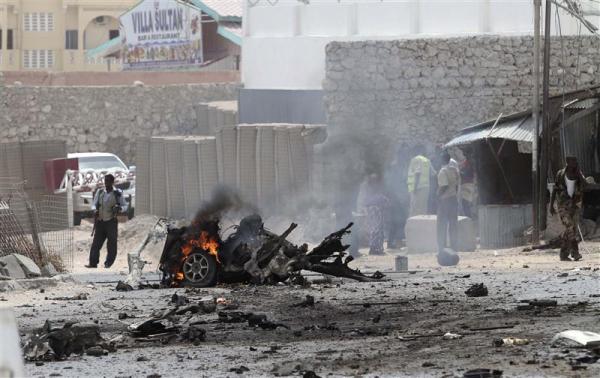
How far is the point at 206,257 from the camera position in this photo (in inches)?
698

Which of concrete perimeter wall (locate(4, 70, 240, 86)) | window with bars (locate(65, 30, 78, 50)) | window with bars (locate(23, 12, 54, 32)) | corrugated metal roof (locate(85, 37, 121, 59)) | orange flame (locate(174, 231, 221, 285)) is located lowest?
orange flame (locate(174, 231, 221, 285))

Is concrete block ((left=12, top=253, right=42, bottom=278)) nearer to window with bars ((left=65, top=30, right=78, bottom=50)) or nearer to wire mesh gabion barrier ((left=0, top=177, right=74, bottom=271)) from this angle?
wire mesh gabion barrier ((left=0, top=177, right=74, bottom=271))

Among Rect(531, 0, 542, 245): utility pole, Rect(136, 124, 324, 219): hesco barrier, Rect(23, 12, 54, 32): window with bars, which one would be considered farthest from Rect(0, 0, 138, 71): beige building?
Rect(531, 0, 542, 245): utility pole

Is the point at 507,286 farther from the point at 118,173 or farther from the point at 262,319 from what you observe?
the point at 118,173

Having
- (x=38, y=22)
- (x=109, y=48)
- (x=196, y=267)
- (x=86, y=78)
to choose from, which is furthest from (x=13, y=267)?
(x=38, y=22)

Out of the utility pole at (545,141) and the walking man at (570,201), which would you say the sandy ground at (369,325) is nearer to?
the walking man at (570,201)

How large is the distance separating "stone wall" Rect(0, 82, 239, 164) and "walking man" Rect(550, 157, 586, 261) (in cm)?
2185

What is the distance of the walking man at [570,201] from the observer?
19.7m

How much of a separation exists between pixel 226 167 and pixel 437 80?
5033 millimetres

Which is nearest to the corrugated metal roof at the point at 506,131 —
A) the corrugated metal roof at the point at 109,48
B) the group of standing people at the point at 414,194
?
the group of standing people at the point at 414,194

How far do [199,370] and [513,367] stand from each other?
2.36m

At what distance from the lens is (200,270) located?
17766 mm

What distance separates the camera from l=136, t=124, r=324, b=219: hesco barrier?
89.1 ft

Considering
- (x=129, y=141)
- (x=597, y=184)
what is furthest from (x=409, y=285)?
(x=129, y=141)
